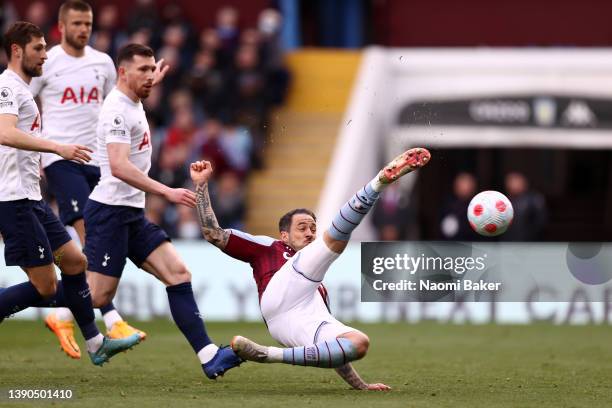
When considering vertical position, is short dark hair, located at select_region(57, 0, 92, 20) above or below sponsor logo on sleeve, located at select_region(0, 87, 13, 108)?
above

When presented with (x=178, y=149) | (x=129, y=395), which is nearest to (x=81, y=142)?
(x=129, y=395)

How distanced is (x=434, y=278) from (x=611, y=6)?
50.5 feet

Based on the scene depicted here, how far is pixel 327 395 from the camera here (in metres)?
9.65

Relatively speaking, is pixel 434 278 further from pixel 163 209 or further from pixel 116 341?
pixel 163 209

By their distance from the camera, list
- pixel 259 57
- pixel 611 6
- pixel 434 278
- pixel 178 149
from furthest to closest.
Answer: pixel 611 6 → pixel 259 57 → pixel 178 149 → pixel 434 278

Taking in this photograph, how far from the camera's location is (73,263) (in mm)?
10500

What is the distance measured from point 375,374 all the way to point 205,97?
34.7ft

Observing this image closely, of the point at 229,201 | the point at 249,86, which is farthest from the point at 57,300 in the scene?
the point at 249,86

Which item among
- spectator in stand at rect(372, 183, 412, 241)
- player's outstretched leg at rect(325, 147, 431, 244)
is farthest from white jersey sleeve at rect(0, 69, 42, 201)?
spectator in stand at rect(372, 183, 412, 241)

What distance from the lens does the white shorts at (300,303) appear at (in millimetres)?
9641

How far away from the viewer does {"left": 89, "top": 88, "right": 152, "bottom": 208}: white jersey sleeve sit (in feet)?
34.4

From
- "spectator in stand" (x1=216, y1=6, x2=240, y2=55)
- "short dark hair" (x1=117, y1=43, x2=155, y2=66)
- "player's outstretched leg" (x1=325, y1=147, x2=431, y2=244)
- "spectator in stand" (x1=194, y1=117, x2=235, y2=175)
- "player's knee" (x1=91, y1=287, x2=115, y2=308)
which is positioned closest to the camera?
"player's outstretched leg" (x1=325, y1=147, x2=431, y2=244)

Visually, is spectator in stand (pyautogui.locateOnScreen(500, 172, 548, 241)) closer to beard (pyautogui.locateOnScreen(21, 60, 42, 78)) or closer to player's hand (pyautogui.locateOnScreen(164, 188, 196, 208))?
player's hand (pyautogui.locateOnScreen(164, 188, 196, 208))

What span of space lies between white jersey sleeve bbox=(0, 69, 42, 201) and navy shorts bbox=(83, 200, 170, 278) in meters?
0.62
